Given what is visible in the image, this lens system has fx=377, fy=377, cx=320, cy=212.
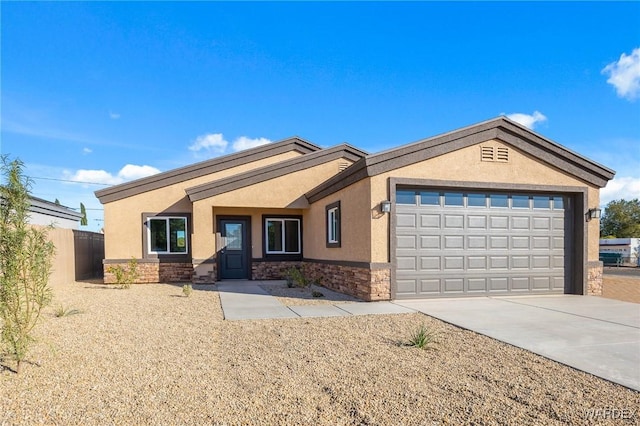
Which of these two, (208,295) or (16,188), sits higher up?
(16,188)

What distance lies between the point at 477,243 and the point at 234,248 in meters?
8.93

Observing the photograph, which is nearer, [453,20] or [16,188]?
[16,188]

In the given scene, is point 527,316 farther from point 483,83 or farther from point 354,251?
point 483,83

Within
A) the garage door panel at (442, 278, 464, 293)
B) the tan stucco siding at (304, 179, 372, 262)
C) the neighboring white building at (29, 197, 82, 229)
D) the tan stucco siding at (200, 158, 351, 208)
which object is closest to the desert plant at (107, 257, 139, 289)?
the neighboring white building at (29, 197, 82, 229)

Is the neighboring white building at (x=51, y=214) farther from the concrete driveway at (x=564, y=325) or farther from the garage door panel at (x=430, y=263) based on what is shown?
the concrete driveway at (x=564, y=325)

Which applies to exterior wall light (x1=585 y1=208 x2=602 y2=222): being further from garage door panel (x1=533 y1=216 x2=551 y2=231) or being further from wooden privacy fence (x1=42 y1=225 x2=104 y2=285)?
wooden privacy fence (x1=42 y1=225 x2=104 y2=285)

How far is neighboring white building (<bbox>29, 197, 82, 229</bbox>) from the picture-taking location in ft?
52.2

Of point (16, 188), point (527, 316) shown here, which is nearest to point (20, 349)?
point (16, 188)

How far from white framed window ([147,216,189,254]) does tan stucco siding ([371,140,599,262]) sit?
8471 millimetres

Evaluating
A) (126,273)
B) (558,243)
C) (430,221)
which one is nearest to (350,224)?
(430,221)

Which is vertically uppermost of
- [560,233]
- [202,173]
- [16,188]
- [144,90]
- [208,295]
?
[144,90]

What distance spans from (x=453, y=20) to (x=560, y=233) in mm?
7239

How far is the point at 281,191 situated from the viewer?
45.7ft

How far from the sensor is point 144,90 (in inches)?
651
